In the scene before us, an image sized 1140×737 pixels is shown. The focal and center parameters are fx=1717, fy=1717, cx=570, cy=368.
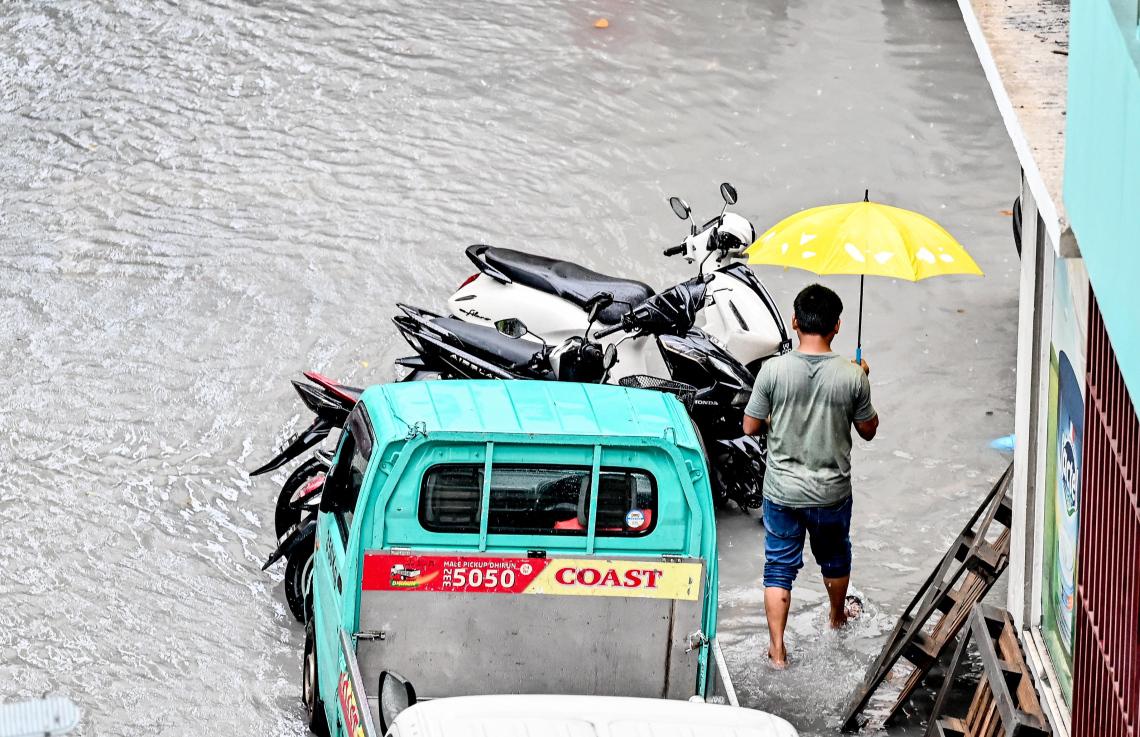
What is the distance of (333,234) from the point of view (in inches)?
481

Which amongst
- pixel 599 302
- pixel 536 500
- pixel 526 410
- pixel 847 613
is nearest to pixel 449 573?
pixel 536 500

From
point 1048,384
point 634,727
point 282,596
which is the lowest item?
point 282,596

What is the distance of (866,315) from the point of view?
1136cm

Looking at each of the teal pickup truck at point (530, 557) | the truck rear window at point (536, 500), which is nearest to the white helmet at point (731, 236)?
the teal pickup truck at point (530, 557)

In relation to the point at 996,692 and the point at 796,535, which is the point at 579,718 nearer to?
the point at 996,692

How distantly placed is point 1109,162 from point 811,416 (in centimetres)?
263

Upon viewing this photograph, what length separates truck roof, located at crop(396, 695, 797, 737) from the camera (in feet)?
16.9

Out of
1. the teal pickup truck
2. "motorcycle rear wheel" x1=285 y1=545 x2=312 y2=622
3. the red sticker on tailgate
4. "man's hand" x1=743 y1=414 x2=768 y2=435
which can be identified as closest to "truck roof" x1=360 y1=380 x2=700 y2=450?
the teal pickup truck

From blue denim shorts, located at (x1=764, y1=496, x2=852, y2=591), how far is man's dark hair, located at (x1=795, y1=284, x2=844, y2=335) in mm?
→ 784

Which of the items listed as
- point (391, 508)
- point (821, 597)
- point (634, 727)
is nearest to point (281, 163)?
point (821, 597)

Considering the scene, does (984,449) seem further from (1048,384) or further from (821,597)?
(1048,384)

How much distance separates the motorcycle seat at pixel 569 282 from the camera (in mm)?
9156

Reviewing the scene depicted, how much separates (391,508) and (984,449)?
467 cm

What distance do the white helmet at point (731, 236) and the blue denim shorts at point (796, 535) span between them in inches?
89.4
